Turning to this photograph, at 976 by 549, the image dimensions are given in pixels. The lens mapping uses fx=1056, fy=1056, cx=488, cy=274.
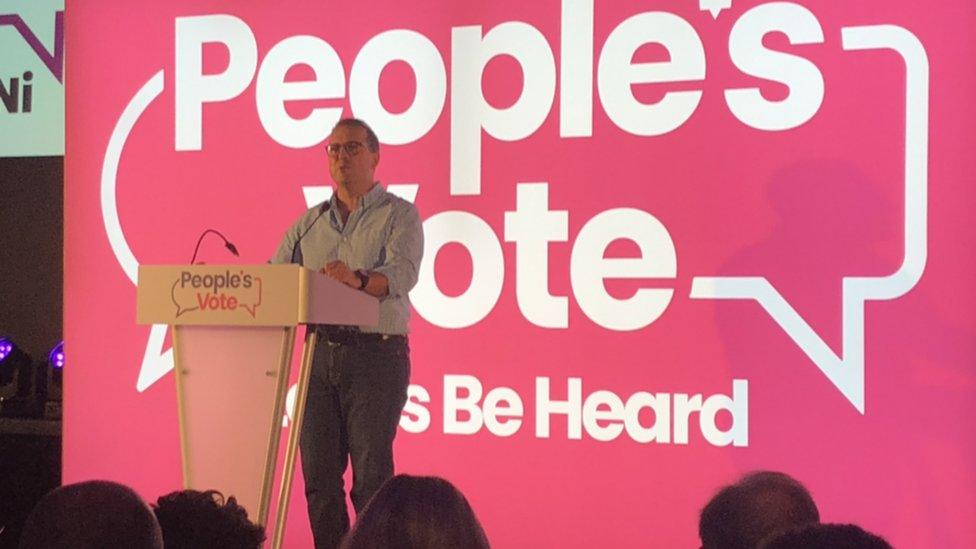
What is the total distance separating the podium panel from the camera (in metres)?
2.60

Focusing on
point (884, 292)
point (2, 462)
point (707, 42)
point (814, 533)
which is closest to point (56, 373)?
Result: point (2, 462)

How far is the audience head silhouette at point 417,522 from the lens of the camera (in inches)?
62.6

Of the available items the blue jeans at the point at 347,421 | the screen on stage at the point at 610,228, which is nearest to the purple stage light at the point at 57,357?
the screen on stage at the point at 610,228

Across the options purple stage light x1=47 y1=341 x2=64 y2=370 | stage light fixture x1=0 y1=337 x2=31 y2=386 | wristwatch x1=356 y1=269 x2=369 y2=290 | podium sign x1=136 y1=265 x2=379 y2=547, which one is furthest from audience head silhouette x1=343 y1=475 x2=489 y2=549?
stage light fixture x1=0 y1=337 x2=31 y2=386

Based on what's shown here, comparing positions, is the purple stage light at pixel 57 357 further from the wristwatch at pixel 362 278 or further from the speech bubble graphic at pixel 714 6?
the speech bubble graphic at pixel 714 6

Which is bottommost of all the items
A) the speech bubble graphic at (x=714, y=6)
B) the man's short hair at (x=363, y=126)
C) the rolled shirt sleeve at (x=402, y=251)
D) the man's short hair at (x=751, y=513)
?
the man's short hair at (x=751, y=513)

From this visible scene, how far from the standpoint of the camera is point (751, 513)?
1950 mm

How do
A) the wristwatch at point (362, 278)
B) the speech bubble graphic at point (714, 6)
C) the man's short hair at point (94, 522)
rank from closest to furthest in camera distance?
the man's short hair at point (94, 522) < the wristwatch at point (362, 278) < the speech bubble graphic at point (714, 6)

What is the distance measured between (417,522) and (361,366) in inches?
61.7

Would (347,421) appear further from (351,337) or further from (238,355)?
(238,355)

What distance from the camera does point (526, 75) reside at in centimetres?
399

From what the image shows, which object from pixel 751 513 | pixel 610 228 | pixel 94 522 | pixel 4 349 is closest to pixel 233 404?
pixel 94 522

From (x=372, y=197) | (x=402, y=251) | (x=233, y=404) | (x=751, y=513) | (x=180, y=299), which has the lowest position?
(x=751, y=513)

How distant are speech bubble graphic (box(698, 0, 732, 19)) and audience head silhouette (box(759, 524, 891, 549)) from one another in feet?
9.29
